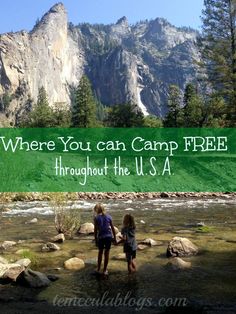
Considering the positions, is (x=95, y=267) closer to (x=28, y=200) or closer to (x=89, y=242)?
(x=89, y=242)

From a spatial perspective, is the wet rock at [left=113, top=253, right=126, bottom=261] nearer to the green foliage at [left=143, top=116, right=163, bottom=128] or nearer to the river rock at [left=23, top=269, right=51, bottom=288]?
the river rock at [left=23, top=269, right=51, bottom=288]

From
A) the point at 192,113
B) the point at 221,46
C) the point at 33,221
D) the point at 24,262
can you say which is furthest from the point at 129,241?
the point at 192,113

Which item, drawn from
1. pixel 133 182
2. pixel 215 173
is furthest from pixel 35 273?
pixel 215 173

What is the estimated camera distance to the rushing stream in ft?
30.3

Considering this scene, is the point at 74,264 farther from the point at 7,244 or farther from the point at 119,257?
the point at 7,244

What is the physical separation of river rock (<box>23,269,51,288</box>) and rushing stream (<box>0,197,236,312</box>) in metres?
0.19

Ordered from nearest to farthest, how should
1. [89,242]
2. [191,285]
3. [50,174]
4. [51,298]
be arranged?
1. [51,298]
2. [191,285]
3. [89,242]
4. [50,174]

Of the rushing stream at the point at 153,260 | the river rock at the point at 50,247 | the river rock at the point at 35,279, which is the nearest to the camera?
the rushing stream at the point at 153,260

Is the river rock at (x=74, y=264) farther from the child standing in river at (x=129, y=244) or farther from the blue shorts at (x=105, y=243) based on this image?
the child standing in river at (x=129, y=244)

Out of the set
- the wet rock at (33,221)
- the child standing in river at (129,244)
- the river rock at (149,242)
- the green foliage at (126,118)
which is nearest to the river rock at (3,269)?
the child standing in river at (129,244)

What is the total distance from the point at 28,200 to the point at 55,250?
1831 cm

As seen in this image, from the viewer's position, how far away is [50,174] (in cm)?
3100

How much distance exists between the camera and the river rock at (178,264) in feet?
36.9

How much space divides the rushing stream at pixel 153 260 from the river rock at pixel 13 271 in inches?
36.4
